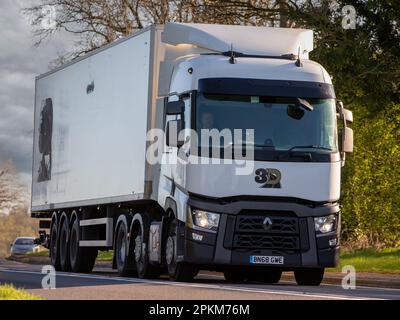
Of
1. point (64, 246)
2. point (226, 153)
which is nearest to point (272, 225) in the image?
point (226, 153)

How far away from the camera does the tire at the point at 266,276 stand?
2427 cm

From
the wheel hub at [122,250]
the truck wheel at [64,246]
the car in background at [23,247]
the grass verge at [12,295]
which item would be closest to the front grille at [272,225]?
the wheel hub at [122,250]

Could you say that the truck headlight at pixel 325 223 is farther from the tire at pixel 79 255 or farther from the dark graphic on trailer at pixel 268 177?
the tire at pixel 79 255

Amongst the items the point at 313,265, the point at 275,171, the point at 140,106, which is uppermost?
the point at 140,106

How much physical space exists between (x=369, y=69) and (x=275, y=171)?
1323cm

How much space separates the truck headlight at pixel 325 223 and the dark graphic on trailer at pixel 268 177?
0.93 metres

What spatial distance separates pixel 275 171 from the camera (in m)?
20.6

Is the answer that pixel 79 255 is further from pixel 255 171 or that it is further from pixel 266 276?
pixel 255 171

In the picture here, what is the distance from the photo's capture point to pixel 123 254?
80.9 feet

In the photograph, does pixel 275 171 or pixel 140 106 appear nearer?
pixel 275 171

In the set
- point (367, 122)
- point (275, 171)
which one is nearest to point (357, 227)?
point (367, 122)

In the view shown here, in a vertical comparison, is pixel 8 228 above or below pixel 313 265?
above

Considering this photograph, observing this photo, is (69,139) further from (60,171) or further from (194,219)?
(194,219)

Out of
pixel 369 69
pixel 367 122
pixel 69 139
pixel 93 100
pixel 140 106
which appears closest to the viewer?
pixel 140 106
